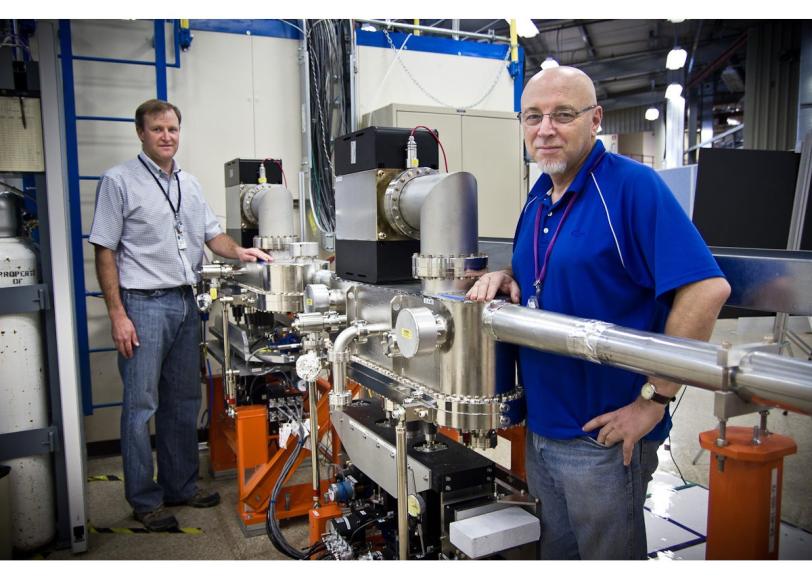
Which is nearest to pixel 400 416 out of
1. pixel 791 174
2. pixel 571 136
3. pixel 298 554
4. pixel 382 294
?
pixel 382 294

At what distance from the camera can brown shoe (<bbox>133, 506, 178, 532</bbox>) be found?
2373 mm

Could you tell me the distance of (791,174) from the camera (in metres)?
2.76

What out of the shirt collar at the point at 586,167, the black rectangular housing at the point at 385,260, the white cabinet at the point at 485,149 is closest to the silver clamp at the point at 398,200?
the black rectangular housing at the point at 385,260

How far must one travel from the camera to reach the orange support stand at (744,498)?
175 cm

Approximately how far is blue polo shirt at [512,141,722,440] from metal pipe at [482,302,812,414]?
19cm

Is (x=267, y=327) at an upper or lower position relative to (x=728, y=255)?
lower

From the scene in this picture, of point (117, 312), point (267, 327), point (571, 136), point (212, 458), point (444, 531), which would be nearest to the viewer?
point (571, 136)

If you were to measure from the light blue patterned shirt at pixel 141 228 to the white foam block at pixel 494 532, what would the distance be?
1692 millimetres

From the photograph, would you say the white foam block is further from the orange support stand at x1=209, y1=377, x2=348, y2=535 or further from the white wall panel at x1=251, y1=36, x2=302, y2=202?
the white wall panel at x1=251, y1=36, x2=302, y2=202

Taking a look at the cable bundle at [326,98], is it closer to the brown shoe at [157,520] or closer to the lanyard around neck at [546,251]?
the brown shoe at [157,520]

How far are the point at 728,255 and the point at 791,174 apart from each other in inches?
83.2

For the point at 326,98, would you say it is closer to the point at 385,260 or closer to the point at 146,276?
the point at 146,276
